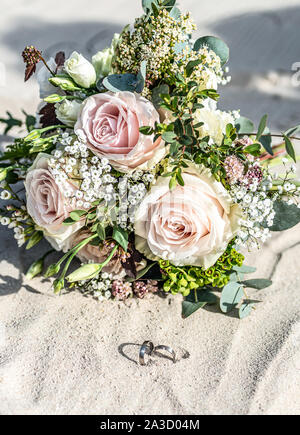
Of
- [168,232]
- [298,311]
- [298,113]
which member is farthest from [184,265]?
[298,113]

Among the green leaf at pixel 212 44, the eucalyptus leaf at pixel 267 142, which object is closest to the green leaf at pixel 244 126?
the eucalyptus leaf at pixel 267 142

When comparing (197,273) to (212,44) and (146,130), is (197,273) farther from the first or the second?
(212,44)

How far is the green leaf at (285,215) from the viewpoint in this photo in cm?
115

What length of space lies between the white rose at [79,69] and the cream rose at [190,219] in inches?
12.6

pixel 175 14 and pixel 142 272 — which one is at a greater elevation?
pixel 175 14

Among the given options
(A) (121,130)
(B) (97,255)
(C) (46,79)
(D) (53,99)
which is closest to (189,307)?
(B) (97,255)

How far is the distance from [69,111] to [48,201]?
0.22m

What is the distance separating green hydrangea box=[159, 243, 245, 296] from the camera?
1143mm

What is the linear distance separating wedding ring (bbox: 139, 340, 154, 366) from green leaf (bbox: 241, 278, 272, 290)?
1.03ft

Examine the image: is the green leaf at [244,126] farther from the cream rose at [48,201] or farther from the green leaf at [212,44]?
Result: the cream rose at [48,201]

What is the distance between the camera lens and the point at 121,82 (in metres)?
1.11

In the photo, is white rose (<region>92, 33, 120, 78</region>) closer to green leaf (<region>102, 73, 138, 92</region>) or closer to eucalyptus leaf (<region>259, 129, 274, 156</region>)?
green leaf (<region>102, 73, 138, 92</region>)

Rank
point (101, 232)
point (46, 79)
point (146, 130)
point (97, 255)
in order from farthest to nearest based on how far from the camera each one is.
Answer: point (46, 79) → point (97, 255) → point (101, 232) → point (146, 130)

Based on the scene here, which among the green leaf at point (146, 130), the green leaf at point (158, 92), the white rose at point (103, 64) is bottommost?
the green leaf at point (146, 130)
